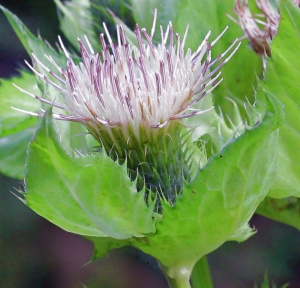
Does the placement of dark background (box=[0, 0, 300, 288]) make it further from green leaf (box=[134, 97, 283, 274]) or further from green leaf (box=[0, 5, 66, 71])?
green leaf (box=[134, 97, 283, 274])

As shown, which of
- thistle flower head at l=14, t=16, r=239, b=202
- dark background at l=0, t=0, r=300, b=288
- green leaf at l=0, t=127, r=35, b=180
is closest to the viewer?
thistle flower head at l=14, t=16, r=239, b=202

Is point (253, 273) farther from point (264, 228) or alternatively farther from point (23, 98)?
point (23, 98)

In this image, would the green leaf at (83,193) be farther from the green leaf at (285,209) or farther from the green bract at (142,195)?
the green leaf at (285,209)

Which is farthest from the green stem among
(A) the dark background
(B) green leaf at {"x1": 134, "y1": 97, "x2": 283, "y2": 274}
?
(A) the dark background

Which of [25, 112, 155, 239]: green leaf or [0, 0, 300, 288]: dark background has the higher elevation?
[25, 112, 155, 239]: green leaf

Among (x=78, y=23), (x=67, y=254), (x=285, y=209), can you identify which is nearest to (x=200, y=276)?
(x=285, y=209)

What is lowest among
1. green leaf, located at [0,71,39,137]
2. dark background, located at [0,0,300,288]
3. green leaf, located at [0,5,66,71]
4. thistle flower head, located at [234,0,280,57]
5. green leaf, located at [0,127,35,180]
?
dark background, located at [0,0,300,288]

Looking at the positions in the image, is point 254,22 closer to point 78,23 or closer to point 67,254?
point 78,23
